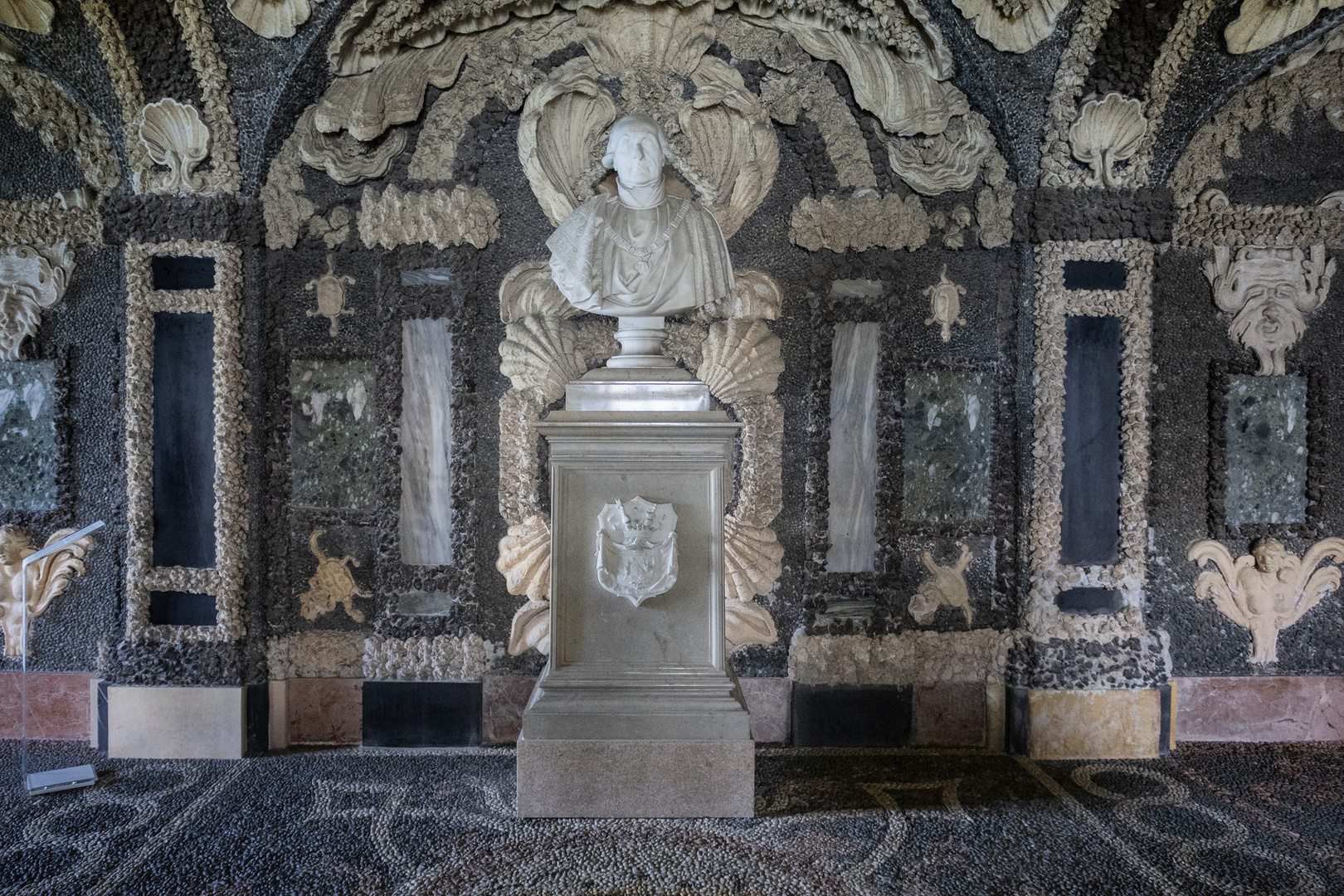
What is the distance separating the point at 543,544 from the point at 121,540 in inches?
62.7

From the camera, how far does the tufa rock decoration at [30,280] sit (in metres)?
3.13

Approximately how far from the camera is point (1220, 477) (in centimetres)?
314

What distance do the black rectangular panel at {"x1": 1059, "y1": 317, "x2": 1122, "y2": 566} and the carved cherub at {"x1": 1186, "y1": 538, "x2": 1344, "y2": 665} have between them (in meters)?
0.45

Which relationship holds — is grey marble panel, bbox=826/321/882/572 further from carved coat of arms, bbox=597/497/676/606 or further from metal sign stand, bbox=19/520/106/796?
metal sign stand, bbox=19/520/106/796

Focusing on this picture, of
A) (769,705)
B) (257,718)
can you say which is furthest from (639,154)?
(257,718)

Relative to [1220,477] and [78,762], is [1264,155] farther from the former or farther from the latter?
[78,762]

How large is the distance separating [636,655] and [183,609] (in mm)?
1764

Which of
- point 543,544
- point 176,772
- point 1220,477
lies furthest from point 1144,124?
point 176,772

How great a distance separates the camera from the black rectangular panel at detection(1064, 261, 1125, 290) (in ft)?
→ 9.86

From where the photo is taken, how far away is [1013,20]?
9.36 feet

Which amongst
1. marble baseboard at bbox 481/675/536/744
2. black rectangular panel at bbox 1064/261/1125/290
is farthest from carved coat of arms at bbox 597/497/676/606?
black rectangular panel at bbox 1064/261/1125/290

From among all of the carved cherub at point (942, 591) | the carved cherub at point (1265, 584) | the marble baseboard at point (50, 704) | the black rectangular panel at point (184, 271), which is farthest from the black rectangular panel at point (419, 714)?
the carved cherub at point (1265, 584)

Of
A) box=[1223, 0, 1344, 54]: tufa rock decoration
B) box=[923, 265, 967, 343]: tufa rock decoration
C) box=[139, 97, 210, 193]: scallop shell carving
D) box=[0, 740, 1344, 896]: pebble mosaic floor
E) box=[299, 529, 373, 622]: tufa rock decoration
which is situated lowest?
box=[0, 740, 1344, 896]: pebble mosaic floor

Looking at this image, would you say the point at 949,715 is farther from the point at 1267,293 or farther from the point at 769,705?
the point at 1267,293
